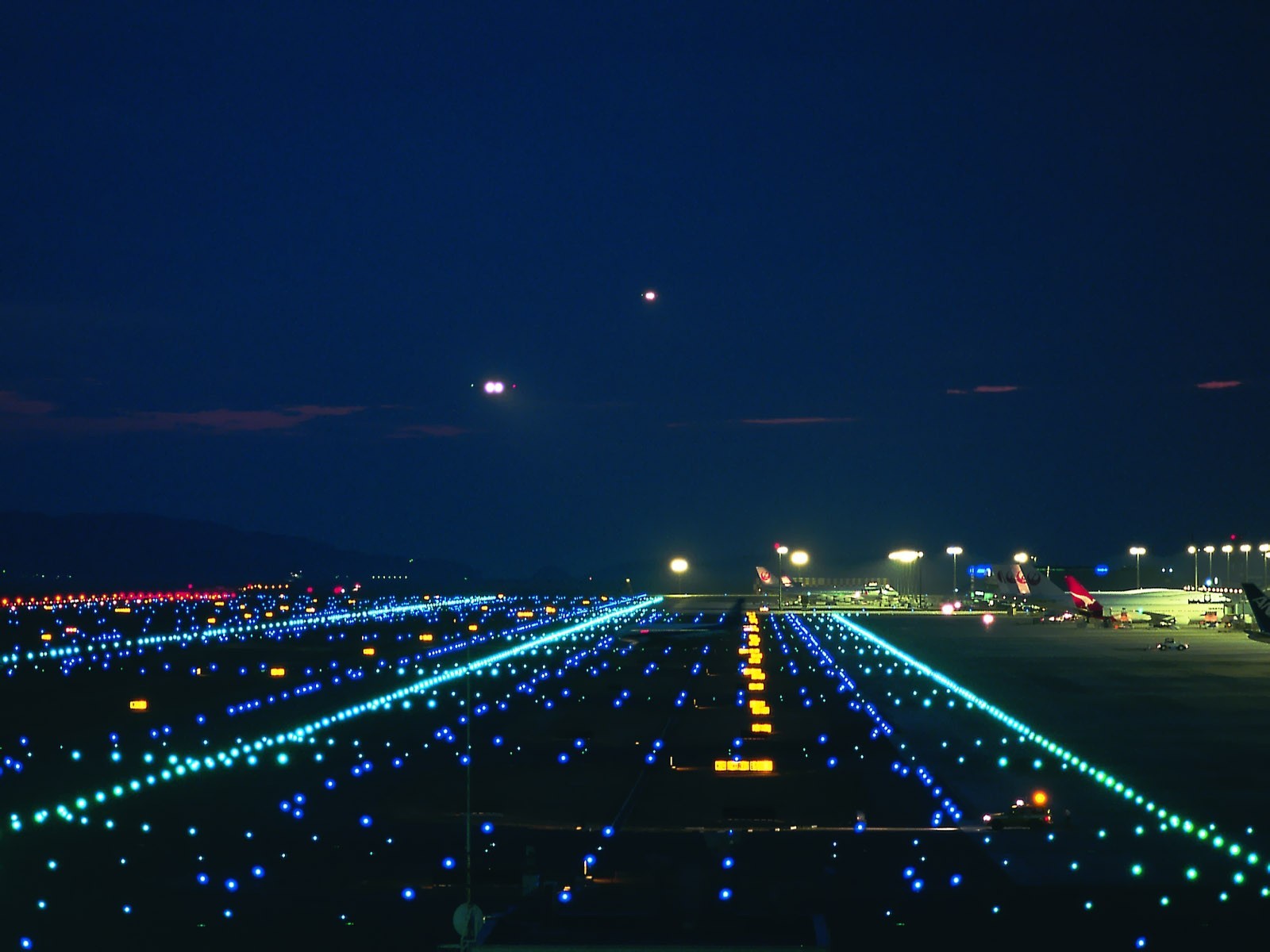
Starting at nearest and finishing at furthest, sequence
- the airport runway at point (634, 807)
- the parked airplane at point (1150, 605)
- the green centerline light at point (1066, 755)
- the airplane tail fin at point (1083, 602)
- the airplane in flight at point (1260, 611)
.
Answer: the airport runway at point (634, 807)
the green centerline light at point (1066, 755)
the airplane in flight at point (1260, 611)
the parked airplane at point (1150, 605)
the airplane tail fin at point (1083, 602)

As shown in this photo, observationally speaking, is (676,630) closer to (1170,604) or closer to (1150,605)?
(1150,605)

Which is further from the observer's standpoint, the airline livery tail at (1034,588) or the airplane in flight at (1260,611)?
the airline livery tail at (1034,588)

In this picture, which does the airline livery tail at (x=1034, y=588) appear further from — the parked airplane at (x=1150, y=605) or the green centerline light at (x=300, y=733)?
the green centerline light at (x=300, y=733)

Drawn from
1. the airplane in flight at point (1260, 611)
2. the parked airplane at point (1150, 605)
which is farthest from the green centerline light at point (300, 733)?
the parked airplane at point (1150, 605)

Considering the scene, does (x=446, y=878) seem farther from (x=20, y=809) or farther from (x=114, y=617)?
(x=114, y=617)

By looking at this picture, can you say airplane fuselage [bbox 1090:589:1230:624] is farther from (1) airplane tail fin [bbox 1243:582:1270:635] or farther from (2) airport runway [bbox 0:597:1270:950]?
(2) airport runway [bbox 0:597:1270:950]

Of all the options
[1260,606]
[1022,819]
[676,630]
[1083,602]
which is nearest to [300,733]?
[1022,819]
